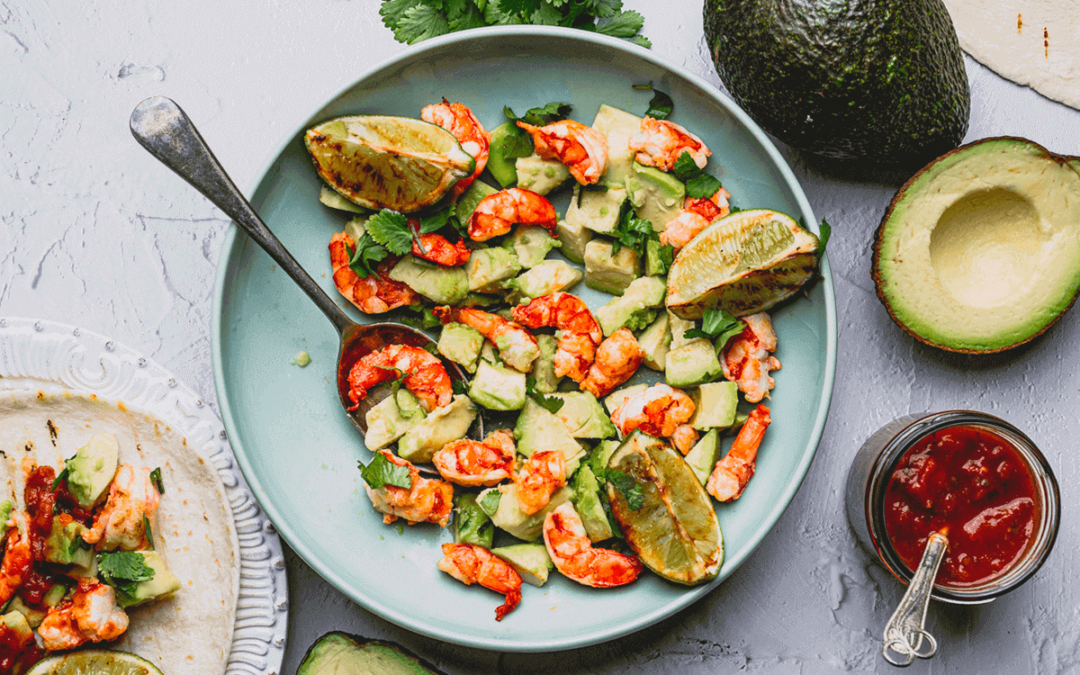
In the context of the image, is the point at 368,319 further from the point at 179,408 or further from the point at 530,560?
the point at 530,560

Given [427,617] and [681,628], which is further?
[681,628]

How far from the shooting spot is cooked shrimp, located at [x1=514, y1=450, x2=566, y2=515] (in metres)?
1.82

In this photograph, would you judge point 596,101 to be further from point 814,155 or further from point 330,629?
point 330,629

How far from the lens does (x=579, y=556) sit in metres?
1.86

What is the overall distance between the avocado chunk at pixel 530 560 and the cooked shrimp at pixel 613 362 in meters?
0.41

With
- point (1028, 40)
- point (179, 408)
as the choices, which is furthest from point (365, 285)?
point (1028, 40)

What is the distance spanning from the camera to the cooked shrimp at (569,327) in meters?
1.91

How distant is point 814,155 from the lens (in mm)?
2066

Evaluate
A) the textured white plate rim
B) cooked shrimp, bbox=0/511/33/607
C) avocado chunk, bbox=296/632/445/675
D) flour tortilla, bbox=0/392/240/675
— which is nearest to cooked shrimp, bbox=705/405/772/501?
avocado chunk, bbox=296/632/445/675

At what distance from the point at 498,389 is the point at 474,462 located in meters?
0.19

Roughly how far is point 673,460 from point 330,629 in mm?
1009

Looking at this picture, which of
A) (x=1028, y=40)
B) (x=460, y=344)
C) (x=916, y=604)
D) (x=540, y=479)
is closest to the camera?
(x=916, y=604)

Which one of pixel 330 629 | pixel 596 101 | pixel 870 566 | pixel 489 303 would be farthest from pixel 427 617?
pixel 596 101

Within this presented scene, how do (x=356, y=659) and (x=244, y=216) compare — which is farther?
(x=356, y=659)
